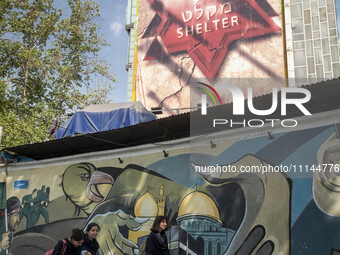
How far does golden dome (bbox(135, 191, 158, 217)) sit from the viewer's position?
9.07 metres

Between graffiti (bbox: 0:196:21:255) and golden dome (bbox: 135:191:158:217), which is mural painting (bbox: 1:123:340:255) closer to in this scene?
golden dome (bbox: 135:191:158:217)

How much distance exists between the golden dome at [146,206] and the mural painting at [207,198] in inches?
1.0

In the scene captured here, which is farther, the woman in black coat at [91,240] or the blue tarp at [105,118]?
the blue tarp at [105,118]

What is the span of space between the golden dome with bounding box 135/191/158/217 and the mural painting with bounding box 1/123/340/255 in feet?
0.08

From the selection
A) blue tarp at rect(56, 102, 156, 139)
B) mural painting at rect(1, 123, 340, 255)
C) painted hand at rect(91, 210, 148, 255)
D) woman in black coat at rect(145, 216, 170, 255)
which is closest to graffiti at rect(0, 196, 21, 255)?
mural painting at rect(1, 123, 340, 255)

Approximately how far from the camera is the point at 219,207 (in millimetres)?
7895

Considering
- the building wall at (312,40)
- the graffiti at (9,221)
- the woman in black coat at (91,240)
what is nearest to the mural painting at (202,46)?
the building wall at (312,40)

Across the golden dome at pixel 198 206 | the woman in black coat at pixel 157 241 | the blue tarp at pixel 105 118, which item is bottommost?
the woman in black coat at pixel 157 241

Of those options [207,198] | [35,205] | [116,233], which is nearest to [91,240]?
[207,198]

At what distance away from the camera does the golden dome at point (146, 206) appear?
907 centimetres

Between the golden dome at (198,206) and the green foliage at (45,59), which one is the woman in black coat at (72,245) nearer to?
the golden dome at (198,206)

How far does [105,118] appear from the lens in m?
17.0

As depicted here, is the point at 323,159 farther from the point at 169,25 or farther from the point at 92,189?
the point at 169,25

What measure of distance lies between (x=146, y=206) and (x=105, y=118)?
840cm
